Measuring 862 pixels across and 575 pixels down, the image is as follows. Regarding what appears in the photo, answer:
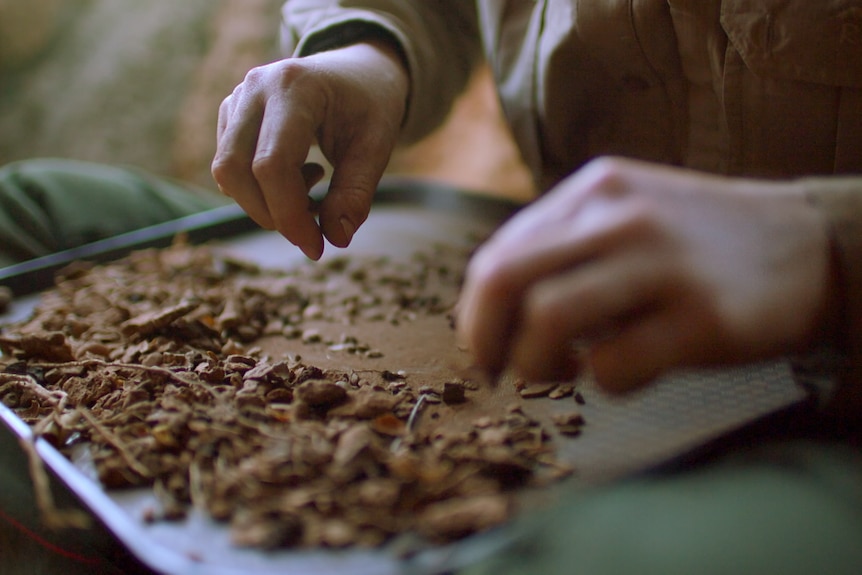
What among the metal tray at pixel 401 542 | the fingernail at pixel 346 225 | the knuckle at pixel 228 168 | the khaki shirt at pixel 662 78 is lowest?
the metal tray at pixel 401 542

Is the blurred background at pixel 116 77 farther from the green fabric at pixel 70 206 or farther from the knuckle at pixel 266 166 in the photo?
the knuckle at pixel 266 166

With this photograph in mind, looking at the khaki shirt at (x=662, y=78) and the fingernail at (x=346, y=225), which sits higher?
the khaki shirt at (x=662, y=78)

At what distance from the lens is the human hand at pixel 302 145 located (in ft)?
1.74

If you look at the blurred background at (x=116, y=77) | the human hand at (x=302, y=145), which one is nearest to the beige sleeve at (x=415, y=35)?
the human hand at (x=302, y=145)

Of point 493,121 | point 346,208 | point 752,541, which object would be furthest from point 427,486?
point 493,121

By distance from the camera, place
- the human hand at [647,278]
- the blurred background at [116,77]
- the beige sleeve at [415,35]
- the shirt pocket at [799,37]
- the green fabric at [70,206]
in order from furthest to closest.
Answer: the blurred background at [116,77]
the green fabric at [70,206]
the beige sleeve at [415,35]
the shirt pocket at [799,37]
the human hand at [647,278]

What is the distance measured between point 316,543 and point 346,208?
28 cm

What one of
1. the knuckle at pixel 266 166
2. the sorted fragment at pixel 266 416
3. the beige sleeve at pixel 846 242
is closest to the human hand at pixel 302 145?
the knuckle at pixel 266 166

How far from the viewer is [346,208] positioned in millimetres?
557

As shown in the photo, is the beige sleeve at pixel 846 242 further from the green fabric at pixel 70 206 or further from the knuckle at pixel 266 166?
the green fabric at pixel 70 206

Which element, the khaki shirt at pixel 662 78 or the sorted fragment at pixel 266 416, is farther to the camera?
the khaki shirt at pixel 662 78

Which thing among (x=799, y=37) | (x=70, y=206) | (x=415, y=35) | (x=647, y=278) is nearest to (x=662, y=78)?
(x=799, y=37)

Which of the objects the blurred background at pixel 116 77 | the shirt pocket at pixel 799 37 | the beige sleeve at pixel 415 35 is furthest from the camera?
the blurred background at pixel 116 77

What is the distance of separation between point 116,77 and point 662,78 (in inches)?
62.5
